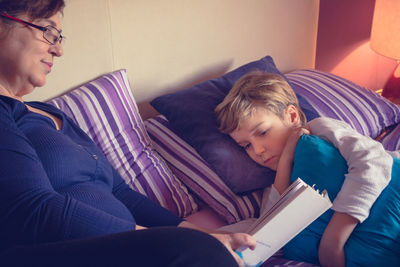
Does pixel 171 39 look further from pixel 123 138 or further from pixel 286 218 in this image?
pixel 286 218

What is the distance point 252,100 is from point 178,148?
33 centimetres

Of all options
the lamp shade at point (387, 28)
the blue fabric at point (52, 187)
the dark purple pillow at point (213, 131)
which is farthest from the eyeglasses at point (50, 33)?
the lamp shade at point (387, 28)

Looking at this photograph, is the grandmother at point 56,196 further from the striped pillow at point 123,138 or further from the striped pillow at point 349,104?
the striped pillow at point 349,104

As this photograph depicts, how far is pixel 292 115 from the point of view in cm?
147

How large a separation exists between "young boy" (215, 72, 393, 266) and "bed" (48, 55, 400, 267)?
0.06m

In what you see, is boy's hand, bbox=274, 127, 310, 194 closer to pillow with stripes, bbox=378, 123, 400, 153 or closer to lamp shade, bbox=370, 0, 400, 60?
pillow with stripes, bbox=378, 123, 400, 153

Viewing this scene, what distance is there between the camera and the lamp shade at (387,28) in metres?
2.14

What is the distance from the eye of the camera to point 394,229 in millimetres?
1110

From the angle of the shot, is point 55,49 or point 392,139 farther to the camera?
point 392,139

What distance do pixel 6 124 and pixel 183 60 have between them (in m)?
1.03

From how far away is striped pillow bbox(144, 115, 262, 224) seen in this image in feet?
4.69

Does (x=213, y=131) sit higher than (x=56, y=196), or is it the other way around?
(x=56, y=196)

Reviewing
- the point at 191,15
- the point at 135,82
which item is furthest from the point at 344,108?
the point at 135,82

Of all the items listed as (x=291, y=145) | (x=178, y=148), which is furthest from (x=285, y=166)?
(x=178, y=148)
